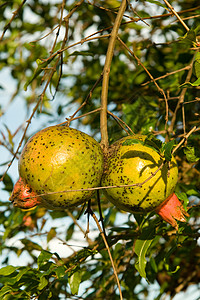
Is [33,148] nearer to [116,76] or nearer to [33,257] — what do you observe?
[33,257]

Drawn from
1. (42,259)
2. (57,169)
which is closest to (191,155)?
(57,169)

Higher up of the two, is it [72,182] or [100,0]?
[100,0]

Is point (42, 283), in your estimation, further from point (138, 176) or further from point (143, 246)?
point (138, 176)

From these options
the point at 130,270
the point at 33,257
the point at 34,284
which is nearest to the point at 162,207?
the point at 34,284

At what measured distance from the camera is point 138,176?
4.01 ft

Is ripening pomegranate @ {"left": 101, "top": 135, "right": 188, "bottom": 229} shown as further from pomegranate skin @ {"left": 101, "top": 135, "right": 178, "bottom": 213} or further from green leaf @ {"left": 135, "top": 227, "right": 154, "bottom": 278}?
green leaf @ {"left": 135, "top": 227, "right": 154, "bottom": 278}

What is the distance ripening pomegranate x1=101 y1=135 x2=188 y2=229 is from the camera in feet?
4.02

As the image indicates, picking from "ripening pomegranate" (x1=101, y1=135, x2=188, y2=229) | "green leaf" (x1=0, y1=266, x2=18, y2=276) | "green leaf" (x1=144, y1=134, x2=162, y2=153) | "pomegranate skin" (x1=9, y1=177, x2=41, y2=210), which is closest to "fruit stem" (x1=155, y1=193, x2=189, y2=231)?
"ripening pomegranate" (x1=101, y1=135, x2=188, y2=229)

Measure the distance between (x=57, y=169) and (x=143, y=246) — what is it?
1.93ft

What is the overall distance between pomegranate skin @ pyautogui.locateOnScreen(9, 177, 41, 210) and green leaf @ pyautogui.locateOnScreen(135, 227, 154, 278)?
493mm

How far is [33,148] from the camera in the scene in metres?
1.23

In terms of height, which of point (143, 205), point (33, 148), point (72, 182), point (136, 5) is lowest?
point (143, 205)

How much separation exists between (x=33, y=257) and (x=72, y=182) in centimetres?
141

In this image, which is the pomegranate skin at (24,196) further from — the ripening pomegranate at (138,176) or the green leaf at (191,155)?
the green leaf at (191,155)
